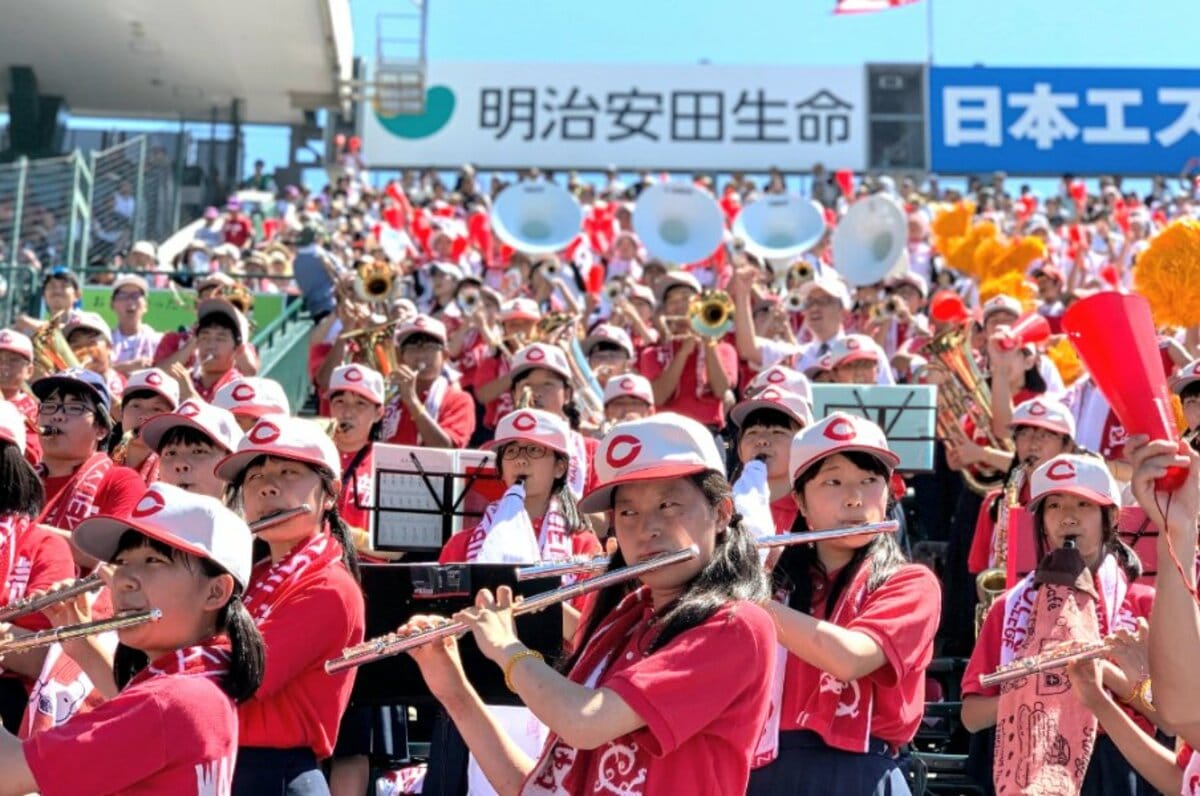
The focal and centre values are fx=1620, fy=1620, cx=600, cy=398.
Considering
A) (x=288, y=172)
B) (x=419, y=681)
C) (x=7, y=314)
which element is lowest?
(x=419, y=681)

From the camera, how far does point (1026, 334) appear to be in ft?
34.2

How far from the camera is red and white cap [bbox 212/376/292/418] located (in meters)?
6.59

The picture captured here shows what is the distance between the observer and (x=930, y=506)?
35.9 feet

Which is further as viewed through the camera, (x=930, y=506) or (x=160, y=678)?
(x=930, y=506)

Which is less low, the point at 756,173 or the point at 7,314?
the point at 756,173

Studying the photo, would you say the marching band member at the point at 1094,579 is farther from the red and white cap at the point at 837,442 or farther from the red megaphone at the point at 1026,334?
the red megaphone at the point at 1026,334

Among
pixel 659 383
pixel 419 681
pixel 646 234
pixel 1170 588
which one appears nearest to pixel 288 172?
pixel 646 234

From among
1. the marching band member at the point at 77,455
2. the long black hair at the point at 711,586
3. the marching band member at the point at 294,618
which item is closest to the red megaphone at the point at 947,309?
the marching band member at the point at 77,455

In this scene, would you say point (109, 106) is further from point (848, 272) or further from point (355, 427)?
point (355, 427)

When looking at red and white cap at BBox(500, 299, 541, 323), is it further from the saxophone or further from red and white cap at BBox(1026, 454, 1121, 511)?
red and white cap at BBox(1026, 454, 1121, 511)

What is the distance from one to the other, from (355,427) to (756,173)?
860 inches

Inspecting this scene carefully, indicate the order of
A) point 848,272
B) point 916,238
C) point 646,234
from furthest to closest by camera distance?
point 916,238 < point 646,234 < point 848,272

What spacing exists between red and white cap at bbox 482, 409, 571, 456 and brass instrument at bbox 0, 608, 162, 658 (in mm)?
3207

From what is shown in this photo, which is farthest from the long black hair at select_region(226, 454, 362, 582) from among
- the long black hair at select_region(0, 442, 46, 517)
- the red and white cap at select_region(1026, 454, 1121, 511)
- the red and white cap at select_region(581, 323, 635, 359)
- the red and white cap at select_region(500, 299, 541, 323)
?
the red and white cap at select_region(500, 299, 541, 323)
